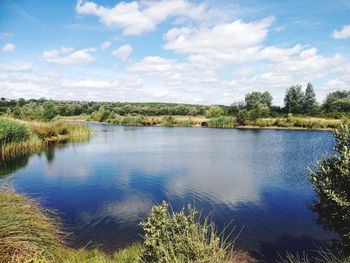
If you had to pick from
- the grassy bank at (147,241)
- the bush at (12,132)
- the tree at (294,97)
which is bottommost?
the grassy bank at (147,241)

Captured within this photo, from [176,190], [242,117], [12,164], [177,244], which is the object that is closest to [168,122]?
[242,117]

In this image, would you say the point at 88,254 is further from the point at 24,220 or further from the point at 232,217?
the point at 232,217

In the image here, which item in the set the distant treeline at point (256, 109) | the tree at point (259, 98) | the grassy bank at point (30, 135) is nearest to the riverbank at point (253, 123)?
the distant treeline at point (256, 109)

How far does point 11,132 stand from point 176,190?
1910 cm

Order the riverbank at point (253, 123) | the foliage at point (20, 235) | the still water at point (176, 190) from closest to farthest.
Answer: the foliage at point (20, 235)
the still water at point (176, 190)
the riverbank at point (253, 123)

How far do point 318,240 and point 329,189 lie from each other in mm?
4391

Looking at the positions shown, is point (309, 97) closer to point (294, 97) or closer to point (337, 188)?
point (294, 97)

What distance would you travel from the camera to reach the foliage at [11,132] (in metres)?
27.1

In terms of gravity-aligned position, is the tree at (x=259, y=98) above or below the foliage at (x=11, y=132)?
above

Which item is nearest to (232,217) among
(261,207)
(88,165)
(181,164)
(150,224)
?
(261,207)

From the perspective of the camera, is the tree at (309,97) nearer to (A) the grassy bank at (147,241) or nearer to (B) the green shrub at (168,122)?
(B) the green shrub at (168,122)

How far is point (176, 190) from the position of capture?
17.6 m

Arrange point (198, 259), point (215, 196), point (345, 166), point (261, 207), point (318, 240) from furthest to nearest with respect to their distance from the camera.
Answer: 1. point (215, 196)
2. point (261, 207)
3. point (318, 240)
4. point (345, 166)
5. point (198, 259)

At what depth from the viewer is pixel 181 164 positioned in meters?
25.8
